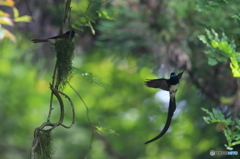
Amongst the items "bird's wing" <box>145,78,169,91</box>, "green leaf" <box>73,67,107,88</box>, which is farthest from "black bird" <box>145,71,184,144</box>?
"green leaf" <box>73,67,107,88</box>

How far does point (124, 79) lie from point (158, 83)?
4.46 meters

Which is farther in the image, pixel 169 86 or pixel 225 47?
pixel 225 47

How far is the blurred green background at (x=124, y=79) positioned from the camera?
368 cm

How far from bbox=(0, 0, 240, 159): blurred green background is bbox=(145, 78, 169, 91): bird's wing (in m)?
0.31

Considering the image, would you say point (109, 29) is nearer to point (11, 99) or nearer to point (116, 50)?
point (116, 50)

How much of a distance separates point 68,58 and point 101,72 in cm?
446

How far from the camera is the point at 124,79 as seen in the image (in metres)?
6.06

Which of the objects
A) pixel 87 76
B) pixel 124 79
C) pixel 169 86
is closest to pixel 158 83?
pixel 169 86

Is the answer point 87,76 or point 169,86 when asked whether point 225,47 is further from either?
point 87,76

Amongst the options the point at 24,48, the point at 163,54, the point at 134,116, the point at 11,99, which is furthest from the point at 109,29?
the point at 11,99

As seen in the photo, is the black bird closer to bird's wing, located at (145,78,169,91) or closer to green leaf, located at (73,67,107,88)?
bird's wing, located at (145,78,169,91)

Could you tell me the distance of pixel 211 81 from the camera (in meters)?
3.72

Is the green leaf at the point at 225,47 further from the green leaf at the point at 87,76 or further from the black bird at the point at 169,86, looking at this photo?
the green leaf at the point at 87,76

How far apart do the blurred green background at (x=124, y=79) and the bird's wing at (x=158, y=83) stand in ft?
1.01
